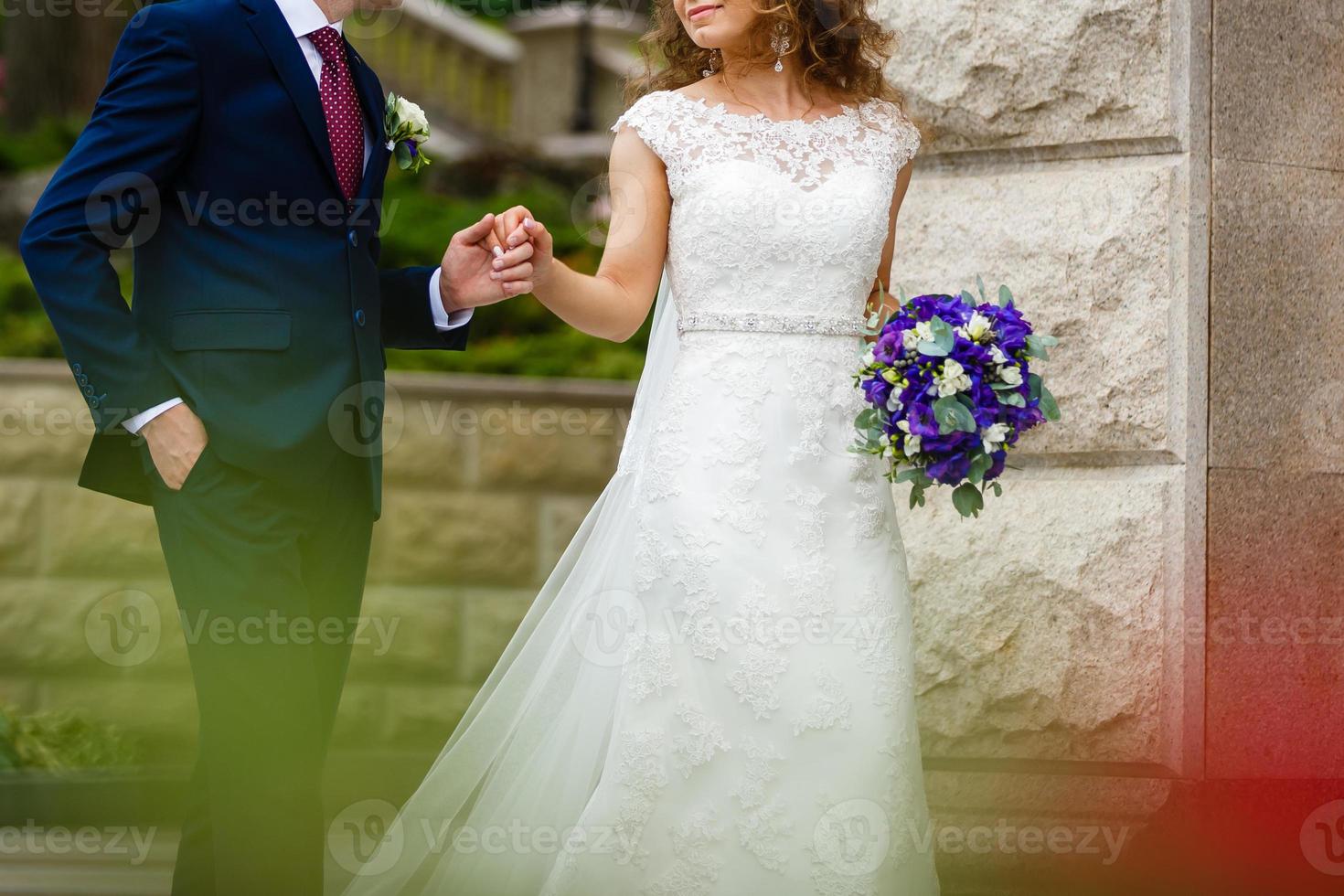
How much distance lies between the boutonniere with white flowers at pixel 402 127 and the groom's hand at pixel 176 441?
29.5 inches

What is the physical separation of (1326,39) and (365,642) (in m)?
3.99

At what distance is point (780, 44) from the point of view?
3.48 meters

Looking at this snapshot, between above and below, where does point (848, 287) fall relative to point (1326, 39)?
below

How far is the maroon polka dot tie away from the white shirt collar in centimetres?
2

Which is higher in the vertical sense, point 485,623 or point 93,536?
point 93,536

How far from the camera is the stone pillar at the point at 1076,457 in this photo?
3932 millimetres

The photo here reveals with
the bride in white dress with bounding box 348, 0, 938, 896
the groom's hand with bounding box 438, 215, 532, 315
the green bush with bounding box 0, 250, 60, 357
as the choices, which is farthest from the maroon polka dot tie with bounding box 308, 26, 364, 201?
the green bush with bounding box 0, 250, 60, 357

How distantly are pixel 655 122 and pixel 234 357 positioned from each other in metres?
1.11

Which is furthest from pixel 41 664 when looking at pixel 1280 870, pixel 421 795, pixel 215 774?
pixel 1280 870

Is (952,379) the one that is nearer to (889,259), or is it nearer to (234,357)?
(889,259)

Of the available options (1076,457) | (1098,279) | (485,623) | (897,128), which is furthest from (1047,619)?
(485,623)

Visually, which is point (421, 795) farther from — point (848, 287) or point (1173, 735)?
point (1173, 735)

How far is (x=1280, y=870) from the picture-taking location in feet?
12.5

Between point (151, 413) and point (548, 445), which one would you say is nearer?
point (151, 413)
